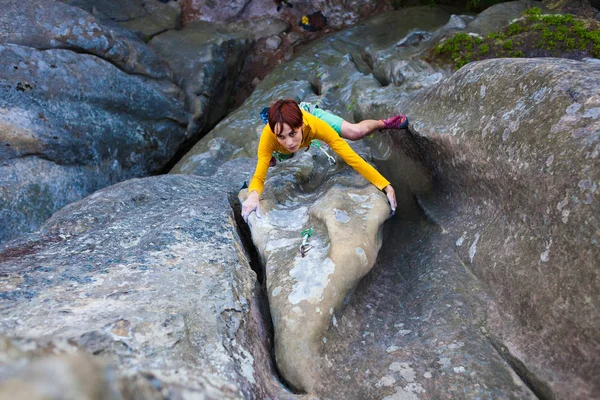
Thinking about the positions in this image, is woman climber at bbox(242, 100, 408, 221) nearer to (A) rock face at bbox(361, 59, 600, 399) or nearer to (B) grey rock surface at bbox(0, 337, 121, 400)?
(A) rock face at bbox(361, 59, 600, 399)

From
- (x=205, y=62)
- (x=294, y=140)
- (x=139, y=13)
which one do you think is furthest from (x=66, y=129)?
(x=139, y=13)

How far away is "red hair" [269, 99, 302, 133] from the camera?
4.32 m

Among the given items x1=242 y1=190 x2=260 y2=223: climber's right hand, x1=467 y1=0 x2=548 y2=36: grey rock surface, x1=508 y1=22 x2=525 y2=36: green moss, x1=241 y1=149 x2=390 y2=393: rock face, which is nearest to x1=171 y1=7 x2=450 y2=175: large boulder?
x1=467 y1=0 x2=548 y2=36: grey rock surface

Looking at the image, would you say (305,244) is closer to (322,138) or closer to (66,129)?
(322,138)

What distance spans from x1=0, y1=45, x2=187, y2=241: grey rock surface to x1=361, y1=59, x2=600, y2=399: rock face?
7634 mm

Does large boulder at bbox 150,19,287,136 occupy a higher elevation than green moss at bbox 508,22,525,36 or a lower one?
higher

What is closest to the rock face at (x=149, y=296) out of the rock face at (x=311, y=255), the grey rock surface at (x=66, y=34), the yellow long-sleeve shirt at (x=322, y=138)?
the rock face at (x=311, y=255)

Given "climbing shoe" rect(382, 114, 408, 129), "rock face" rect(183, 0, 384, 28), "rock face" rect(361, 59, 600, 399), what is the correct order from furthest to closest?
"rock face" rect(183, 0, 384, 28)
"climbing shoe" rect(382, 114, 408, 129)
"rock face" rect(361, 59, 600, 399)

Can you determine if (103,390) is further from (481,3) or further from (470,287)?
(481,3)

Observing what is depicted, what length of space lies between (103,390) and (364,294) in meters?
3.06

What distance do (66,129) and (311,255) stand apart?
7.14m

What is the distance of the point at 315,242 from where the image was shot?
443 centimetres

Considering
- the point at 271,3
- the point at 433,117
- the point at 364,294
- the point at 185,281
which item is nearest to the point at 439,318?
the point at 364,294

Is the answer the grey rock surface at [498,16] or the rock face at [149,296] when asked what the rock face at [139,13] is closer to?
the grey rock surface at [498,16]
